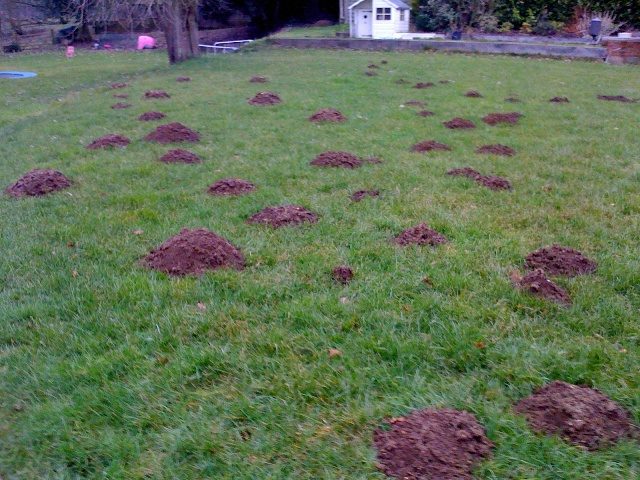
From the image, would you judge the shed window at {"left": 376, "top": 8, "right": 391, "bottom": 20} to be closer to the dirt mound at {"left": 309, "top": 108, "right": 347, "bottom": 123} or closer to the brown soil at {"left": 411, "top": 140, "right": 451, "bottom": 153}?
the dirt mound at {"left": 309, "top": 108, "right": 347, "bottom": 123}

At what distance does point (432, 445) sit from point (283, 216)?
3.59 metres

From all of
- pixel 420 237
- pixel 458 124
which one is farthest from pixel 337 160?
pixel 458 124

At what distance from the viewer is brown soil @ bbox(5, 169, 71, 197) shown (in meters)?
7.64

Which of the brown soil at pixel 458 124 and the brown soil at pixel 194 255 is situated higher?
the brown soil at pixel 458 124

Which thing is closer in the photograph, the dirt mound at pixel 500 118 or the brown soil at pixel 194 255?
the brown soil at pixel 194 255

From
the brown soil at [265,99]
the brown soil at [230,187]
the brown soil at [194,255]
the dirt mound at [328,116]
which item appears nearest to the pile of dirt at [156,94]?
the brown soil at [265,99]

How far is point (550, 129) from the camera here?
1055 cm

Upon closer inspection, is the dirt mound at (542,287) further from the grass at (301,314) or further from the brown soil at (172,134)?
the brown soil at (172,134)

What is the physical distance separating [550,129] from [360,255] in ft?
20.4

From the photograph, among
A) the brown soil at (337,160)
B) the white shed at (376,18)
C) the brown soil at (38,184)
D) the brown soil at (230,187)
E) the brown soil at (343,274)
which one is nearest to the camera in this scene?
the brown soil at (343,274)

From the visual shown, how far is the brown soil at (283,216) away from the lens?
253 inches

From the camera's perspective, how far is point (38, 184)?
7727 millimetres

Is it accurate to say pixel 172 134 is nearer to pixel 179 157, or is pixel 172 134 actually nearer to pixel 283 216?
pixel 179 157

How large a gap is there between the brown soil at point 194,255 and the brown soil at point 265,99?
7.97 m
